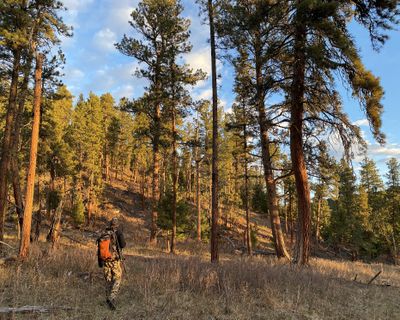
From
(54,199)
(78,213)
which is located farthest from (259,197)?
(54,199)

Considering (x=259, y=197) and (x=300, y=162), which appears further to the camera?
(x=259, y=197)

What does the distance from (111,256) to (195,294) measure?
206 centimetres

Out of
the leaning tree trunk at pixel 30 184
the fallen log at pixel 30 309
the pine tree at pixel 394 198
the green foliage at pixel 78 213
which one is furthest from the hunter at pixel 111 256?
the pine tree at pixel 394 198

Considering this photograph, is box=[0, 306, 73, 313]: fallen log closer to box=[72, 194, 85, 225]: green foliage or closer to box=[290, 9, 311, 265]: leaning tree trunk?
box=[290, 9, 311, 265]: leaning tree trunk

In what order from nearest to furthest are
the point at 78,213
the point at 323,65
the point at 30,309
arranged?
the point at 30,309 < the point at 323,65 < the point at 78,213

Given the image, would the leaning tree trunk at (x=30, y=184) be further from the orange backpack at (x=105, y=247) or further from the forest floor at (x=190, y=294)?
the orange backpack at (x=105, y=247)

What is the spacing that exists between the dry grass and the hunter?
15.3 inches

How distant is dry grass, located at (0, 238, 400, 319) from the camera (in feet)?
19.8

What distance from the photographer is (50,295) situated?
6492mm

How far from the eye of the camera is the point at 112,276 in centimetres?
666

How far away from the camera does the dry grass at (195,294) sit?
19.8 ft

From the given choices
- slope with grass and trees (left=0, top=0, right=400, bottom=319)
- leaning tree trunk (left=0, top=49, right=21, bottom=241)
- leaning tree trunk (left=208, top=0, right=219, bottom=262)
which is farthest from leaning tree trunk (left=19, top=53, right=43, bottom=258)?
leaning tree trunk (left=208, top=0, right=219, bottom=262)

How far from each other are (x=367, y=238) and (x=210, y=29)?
38626 millimetres

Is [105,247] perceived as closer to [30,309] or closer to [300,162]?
[30,309]
